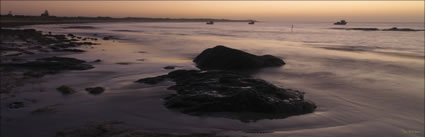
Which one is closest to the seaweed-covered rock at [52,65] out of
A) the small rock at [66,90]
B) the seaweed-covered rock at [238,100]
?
the small rock at [66,90]

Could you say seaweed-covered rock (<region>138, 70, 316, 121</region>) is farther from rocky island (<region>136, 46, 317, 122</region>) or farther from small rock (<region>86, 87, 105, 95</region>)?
small rock (<region>86, 87, 105, 95</region>)

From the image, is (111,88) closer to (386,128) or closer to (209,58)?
(209,58)

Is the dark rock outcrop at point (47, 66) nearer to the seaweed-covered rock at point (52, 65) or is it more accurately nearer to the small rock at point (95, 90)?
the seaweed-covered rock at point (52, 65)

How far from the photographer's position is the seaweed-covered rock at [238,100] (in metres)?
7.29

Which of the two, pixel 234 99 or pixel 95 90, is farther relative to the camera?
pixel 95 90

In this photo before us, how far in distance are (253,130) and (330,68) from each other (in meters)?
11.7

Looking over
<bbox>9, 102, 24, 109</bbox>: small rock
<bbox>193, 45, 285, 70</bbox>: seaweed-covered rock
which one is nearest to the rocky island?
<bbox>9, 102, 24, 109</bbox>: small rock

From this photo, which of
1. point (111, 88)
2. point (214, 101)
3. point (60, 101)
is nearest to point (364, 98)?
point (214, 101)

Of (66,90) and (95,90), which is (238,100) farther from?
(66,90)

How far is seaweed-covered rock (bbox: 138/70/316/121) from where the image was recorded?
7.29 meters

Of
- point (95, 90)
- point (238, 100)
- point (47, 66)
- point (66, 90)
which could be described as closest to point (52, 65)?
point (47, 66)

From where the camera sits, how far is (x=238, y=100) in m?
7.50

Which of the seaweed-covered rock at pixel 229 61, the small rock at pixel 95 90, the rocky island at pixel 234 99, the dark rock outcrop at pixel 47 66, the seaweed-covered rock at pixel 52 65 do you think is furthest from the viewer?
the seaweed-covered rock at pixel 229 61

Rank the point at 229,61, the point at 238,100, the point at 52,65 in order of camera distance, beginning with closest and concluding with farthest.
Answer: the point at 238,100 → the point at 52,65 → the point at 229,61
